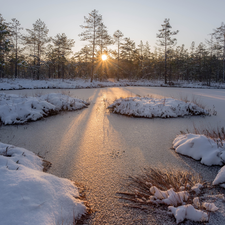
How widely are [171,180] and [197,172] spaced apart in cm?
60

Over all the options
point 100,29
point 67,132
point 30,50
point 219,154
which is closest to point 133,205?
point 219,154

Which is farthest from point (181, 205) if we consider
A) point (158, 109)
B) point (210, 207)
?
point (158, 109)

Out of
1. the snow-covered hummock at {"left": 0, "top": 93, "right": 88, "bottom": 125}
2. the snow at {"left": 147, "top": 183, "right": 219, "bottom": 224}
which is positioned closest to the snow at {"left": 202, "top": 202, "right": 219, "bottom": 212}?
the snow at {"left": 147, "top": 183, "right": 219, "bottom": 224}

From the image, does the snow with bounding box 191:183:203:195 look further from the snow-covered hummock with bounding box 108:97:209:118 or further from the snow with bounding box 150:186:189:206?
the snow-covered hummock with bounding box 108:97:209:118

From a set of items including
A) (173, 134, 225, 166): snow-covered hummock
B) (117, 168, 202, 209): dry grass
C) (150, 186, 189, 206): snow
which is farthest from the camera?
(173, 134, 225, 166): snow-covered hummock

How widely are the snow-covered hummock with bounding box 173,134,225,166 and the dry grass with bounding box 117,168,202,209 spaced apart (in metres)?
0.48

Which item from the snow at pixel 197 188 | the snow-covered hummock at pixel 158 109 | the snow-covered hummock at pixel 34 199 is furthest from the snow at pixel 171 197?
the snow-covered hummock at pixel 158 109

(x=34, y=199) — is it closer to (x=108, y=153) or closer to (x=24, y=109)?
(x=108, y=153)

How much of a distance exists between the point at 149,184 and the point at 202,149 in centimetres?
131

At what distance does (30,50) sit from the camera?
2498cm

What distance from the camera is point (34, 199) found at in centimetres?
125

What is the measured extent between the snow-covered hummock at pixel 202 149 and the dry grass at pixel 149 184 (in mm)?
481

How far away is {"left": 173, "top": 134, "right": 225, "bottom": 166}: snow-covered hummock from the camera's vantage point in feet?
7.53

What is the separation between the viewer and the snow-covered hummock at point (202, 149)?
90.4 inches
